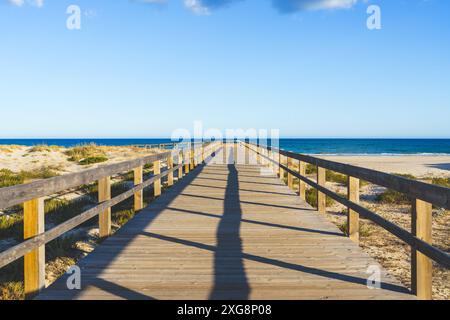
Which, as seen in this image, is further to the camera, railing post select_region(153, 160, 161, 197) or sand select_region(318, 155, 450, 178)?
sand select_region(318, 155, 450, 178)

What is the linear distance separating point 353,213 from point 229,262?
206cm

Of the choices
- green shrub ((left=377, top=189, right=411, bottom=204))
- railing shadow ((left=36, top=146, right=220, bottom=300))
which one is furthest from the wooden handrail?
green shrub ((left=377, top=189, right=411, bottom=204))

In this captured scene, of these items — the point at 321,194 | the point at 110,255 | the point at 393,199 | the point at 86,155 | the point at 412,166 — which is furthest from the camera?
the point at 412,166

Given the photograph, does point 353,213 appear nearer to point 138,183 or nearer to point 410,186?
point 410,186

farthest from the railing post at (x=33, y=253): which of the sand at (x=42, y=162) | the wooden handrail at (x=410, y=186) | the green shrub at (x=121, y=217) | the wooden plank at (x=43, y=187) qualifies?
the sand at (x=42, y=162)

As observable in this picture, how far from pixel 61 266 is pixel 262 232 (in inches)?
112

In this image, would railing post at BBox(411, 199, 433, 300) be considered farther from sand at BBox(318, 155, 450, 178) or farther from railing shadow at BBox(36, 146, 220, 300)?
sand at BBox(318, 155, 450, 178)

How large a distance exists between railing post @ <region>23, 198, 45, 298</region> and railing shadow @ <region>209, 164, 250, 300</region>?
1458mm

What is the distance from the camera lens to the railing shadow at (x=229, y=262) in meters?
3.69

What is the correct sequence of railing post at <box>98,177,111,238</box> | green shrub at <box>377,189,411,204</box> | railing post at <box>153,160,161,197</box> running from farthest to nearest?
green shrub at <box>377,189,411,204</box>, railing post at <box>153,160,161,197</box>, railing post at <box>98,177,111,238</box>

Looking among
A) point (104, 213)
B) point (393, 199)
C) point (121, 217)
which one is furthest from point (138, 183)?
point (393, 199)

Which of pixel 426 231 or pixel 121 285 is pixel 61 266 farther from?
pixel 426 231

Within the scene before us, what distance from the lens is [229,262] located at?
15.0 ft

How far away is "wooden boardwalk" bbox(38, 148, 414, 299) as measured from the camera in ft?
12.2
